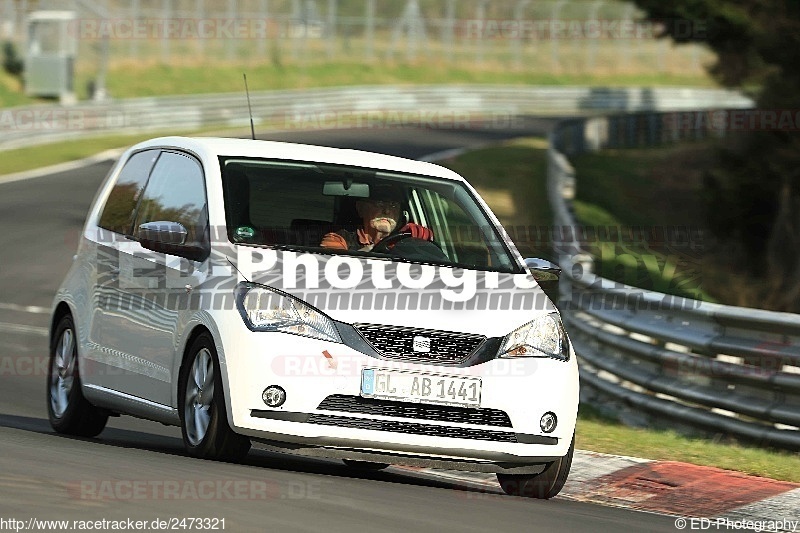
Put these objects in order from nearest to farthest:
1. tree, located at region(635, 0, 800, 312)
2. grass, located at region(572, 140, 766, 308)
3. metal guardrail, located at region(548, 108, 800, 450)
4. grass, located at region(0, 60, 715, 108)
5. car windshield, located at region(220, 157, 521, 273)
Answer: car windshield, located at region(220, 157, 521, 273)
metal guardrail, located at region(548, 108, 800, 450)
grass, located at region(572, 140, 766, 308)
tree, located at region(635, 0, 800, 312)
grass, located at region(0, 60, 715, 108)

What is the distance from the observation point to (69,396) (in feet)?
32.0

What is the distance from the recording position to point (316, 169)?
9.06 meters

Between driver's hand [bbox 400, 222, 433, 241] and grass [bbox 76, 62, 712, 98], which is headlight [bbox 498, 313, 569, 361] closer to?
driver's hand [bbox 400, 222, 433, 241]

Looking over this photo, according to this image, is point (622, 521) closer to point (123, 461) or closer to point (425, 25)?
point (123, 461)

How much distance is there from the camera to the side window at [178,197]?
866 cm

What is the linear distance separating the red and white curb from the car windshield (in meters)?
1.29

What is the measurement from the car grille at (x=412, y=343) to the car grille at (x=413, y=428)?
32 centimetres

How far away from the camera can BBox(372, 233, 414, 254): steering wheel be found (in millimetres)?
8748

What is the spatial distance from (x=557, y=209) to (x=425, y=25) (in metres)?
45.2

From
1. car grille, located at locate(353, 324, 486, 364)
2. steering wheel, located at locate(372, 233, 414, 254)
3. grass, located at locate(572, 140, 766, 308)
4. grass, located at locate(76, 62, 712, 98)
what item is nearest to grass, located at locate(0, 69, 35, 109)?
grass, located at locate(76, 62, 712, 98)

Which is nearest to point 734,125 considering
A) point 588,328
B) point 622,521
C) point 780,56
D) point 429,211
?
point 780,56

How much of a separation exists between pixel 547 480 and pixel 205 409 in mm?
1799

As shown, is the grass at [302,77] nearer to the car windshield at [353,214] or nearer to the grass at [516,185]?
the grass at [516,185]

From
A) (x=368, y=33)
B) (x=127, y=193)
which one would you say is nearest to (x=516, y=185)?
(x=127, y=193)
